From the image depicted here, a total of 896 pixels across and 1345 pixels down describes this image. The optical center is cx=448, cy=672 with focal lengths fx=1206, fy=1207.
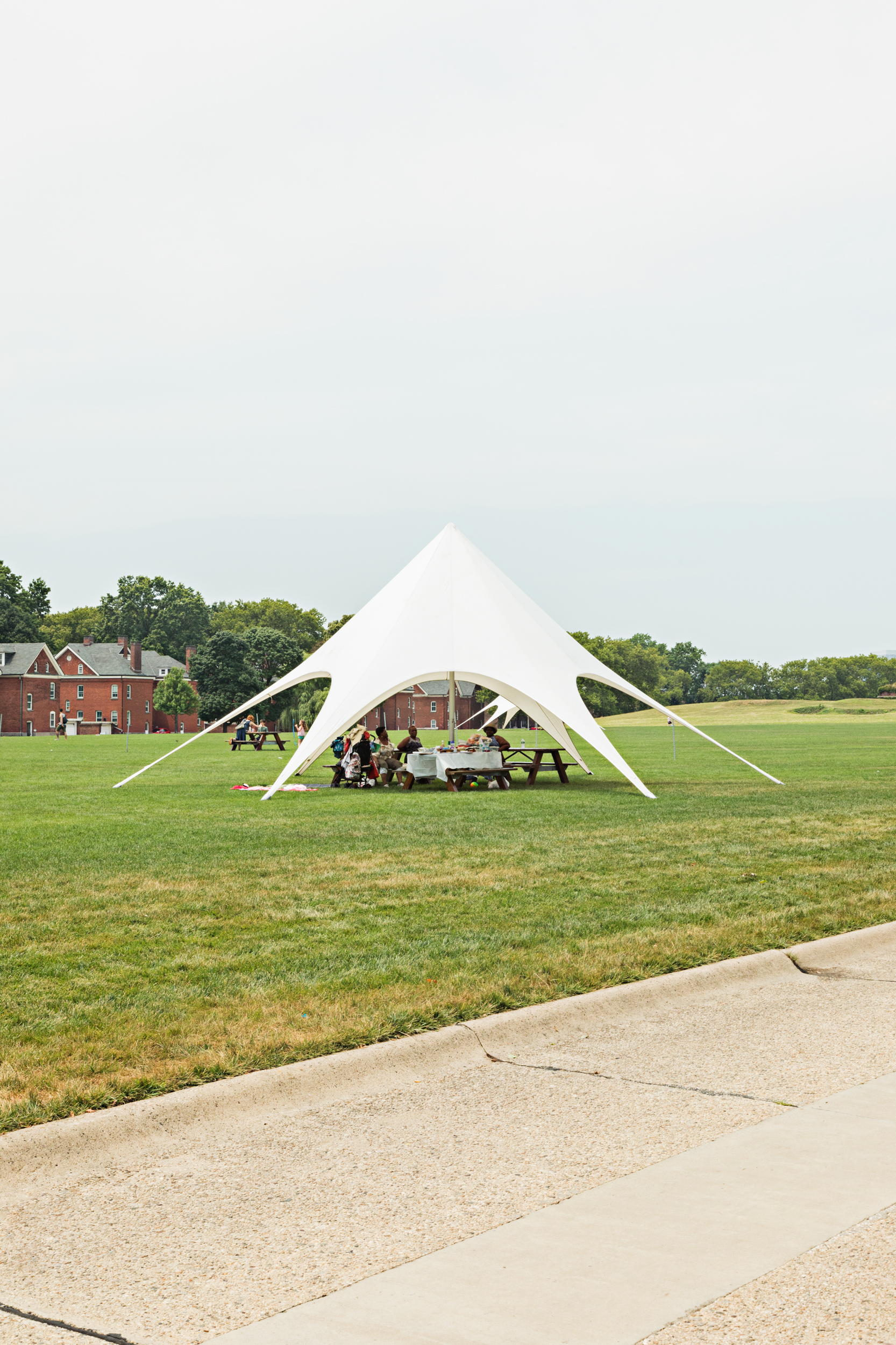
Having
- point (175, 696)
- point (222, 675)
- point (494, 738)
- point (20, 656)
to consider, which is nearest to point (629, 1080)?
point (494, 738)

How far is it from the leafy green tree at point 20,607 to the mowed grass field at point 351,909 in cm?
10861

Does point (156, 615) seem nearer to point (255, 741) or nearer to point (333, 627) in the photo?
point (333, 627)

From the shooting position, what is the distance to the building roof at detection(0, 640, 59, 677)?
105m

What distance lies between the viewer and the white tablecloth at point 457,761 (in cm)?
2302

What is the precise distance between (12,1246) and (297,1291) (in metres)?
0.99

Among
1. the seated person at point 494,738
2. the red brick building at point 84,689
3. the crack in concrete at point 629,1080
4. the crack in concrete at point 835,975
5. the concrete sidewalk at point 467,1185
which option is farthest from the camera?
the red brick building at point 84,689

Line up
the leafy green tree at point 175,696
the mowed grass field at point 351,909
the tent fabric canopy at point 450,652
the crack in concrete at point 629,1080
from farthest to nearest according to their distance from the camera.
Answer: the leafy green tree at point 175,696 → the tent fabric canopy at point 450,652 → the mowed grass field at point 351,909 → the crack in concrete at point 629,1080

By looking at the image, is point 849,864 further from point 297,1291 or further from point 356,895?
point 297,1291

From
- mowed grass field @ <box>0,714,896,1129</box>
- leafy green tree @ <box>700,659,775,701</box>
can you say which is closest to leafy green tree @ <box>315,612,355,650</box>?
leafy green tree @ <box>700,659,775,701</box>

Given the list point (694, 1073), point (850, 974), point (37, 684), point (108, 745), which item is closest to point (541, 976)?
point (694, 1073)

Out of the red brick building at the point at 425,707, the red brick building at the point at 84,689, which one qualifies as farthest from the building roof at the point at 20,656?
the red brick building at the point at 425,707

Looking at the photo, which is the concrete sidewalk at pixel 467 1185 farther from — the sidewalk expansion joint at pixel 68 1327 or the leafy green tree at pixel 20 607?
the leafy green tree at pixel 20 607

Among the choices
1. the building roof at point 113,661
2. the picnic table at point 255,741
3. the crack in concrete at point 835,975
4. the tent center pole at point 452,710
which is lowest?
the crack in concrete at point 835,975

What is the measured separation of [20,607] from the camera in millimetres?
128250
